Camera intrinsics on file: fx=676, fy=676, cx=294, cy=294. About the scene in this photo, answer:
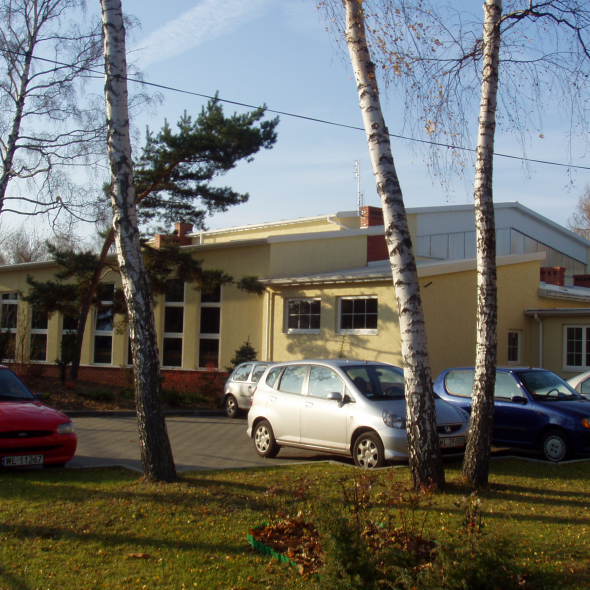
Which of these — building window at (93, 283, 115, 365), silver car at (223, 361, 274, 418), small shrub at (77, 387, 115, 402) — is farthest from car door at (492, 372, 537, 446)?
building window at (93, 283, 115, 365)

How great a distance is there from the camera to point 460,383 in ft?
43.7

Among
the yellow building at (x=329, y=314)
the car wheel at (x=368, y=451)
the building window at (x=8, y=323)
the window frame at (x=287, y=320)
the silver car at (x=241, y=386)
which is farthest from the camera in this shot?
the building window at (x=8, y=323)

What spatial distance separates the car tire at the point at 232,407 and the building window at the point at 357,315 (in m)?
4.16

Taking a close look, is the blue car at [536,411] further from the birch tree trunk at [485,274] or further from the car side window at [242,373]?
the car side window at [242,373]

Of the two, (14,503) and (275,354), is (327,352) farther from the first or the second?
(14,503)

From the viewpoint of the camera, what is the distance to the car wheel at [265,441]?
37.3 feet

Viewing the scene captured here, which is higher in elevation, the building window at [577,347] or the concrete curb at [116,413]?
the building window at [577,347]

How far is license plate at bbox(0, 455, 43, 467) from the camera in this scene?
919cm

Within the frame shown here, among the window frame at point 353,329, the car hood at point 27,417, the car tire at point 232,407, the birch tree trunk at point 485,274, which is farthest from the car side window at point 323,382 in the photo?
the window frame at point 353,329

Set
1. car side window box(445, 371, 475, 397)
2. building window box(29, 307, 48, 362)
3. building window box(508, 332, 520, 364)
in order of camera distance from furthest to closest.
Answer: building window box(29, 307, 48, 362) < building window box(508, 332, 520, 364) < car side window box(445, 371, 475, 397)

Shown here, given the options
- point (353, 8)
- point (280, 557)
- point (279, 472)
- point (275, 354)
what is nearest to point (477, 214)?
point (353, 8)

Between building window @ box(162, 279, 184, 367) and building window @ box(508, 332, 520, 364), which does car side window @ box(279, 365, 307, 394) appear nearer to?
building window @ box(508, 332, 520, 364)

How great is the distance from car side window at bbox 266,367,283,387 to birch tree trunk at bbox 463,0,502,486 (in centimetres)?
429

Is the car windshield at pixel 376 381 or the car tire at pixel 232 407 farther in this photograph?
the car tire at pixel 232 407
